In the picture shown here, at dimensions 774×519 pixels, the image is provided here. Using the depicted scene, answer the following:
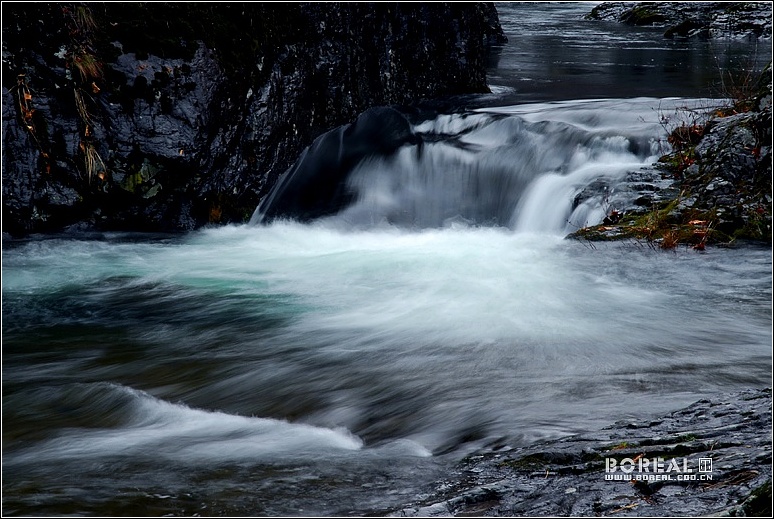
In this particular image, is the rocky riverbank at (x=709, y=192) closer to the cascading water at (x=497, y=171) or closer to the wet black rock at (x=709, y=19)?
the cascading water at (x=497, y=171)

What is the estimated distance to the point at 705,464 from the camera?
3.13 m

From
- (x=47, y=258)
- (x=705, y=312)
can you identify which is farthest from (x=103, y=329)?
(x=705, y=312)

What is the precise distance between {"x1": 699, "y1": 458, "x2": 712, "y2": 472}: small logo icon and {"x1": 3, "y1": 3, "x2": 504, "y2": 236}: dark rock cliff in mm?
6516

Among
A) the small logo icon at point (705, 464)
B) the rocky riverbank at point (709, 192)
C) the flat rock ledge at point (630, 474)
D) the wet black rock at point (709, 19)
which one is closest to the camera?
the flat rock ledge at point (630, 474)

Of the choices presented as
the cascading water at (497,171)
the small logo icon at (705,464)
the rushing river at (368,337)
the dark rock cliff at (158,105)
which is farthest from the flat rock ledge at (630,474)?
the dark rock cliff at (158,105)

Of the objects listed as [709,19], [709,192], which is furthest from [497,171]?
[709,19]

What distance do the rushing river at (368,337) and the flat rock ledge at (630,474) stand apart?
0.73 ft

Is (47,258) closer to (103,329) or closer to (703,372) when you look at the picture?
(103,329)

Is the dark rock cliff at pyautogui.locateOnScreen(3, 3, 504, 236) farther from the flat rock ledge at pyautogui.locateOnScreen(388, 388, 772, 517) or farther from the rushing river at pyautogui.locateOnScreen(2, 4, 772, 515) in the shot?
the flat rock ledge at pyautogui.locateOnScreen(388, 388, 772, 517)

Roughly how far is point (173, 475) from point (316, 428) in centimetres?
97

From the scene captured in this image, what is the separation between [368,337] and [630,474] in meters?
3.01

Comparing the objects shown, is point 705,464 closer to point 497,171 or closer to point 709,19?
point 497,171

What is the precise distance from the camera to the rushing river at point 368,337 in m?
3.88

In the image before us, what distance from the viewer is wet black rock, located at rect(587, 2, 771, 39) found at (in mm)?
21062
